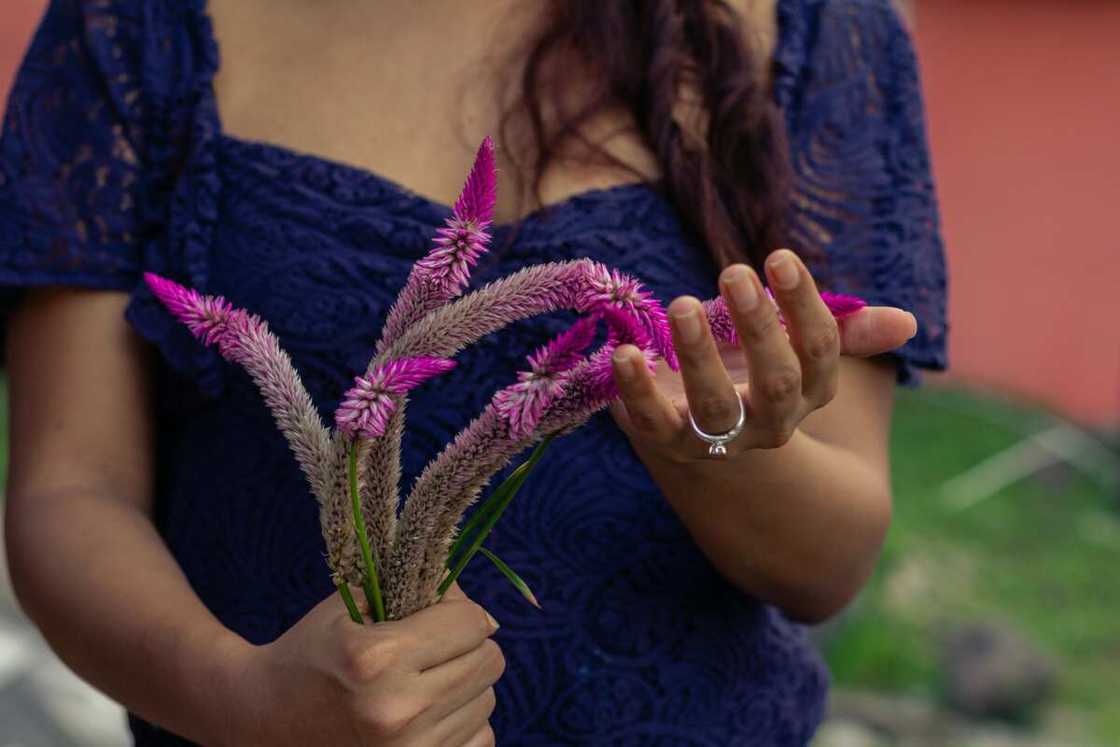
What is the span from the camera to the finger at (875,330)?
112cm

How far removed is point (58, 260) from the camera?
1.70m

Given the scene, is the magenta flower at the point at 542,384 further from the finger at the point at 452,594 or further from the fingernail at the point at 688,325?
the finger at the point at 452,594

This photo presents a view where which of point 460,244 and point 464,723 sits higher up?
point 460,244

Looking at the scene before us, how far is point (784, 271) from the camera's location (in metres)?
1.06

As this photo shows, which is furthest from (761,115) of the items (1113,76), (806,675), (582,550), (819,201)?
A: (1113,76)

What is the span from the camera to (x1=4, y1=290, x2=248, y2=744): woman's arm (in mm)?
1441

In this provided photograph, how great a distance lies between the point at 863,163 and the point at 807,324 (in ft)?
2.19

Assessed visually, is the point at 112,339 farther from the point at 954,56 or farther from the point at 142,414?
the point at 954,56

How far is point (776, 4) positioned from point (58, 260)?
0.87 m

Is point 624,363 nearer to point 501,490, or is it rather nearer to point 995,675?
point 501,490

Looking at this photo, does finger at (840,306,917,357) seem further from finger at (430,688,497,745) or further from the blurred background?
the blurred background

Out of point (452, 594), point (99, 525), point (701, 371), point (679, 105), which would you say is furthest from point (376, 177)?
point (701, 371)

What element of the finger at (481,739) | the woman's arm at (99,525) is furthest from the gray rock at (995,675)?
the finger at (481,739)

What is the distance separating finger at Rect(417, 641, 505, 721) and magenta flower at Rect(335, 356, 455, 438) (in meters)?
0.24
